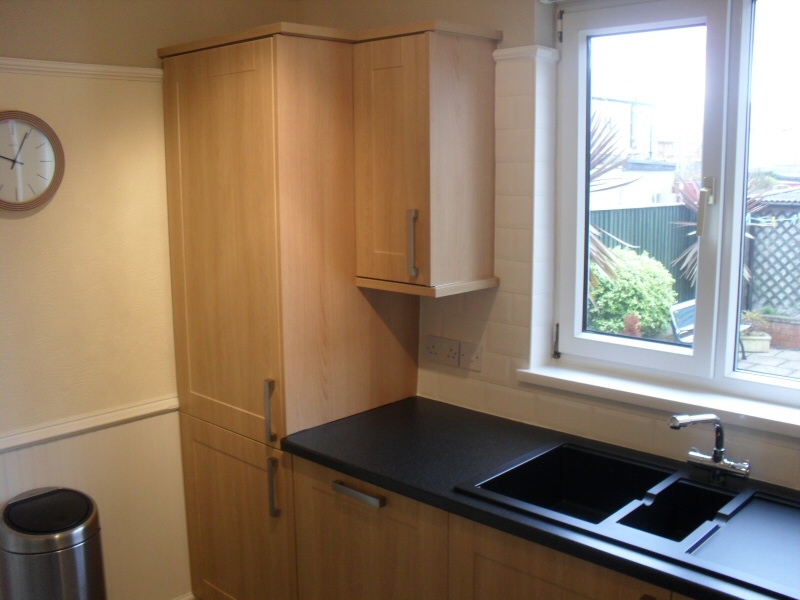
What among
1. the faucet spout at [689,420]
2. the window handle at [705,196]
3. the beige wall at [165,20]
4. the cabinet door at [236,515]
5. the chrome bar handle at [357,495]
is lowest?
the cabinet door at [236,515]

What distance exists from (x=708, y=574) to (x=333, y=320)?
129 centimetres

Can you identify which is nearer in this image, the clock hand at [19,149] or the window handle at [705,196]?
the window handle at [705,196]

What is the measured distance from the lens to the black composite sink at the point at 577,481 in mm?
2086

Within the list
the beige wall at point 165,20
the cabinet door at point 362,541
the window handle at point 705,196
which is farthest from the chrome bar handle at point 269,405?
the window handle at point 705,196

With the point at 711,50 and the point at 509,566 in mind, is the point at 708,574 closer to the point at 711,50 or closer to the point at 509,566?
the point at 509,566

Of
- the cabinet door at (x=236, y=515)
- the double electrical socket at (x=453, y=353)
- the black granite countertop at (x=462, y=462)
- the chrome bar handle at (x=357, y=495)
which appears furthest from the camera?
the double electrical socket at (x=453, y=353)

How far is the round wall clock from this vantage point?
2242 mm

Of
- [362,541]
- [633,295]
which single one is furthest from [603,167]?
[362,541]

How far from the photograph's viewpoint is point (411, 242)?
2.23 metres

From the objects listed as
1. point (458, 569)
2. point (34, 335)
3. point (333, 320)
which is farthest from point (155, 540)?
point (458, 569)

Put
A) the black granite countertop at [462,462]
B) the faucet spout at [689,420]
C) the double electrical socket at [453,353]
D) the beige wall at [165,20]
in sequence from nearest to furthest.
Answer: the black granite countertop at [462,462], the faucet spout at [689,420], the beige wall at [165,20], the double electrical socket at [453,353]

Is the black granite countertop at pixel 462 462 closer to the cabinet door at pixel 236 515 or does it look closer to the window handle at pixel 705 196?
the cabinet door at pixel 236 515

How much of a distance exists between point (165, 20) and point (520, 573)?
2046 millimetres

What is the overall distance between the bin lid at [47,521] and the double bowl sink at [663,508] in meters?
1.12
